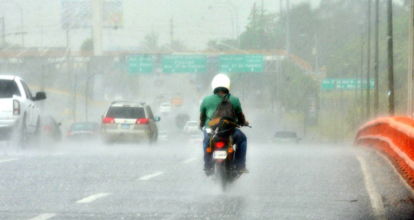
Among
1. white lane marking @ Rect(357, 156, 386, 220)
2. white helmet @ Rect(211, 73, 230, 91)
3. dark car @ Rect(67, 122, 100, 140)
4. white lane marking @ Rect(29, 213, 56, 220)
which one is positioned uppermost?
white helmet @ Rect(211, 73, 230, 91)

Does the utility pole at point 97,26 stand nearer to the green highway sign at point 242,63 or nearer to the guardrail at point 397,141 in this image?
the green highway sign at point 242,63

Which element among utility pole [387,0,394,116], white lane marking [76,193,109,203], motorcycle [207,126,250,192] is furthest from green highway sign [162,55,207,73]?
white lane marking [76,193,109,203]

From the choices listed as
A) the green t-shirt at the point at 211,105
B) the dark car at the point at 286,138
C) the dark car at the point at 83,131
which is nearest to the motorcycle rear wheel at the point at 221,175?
the green t-shirt at the point at 211,105

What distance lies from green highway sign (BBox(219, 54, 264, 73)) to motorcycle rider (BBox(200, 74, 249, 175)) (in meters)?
63.1

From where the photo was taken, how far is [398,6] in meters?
142

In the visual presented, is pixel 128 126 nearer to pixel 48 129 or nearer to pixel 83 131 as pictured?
pixel 48 129

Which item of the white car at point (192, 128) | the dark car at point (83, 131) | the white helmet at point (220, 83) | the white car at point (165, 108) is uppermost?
the white helmet at point (220, 83)

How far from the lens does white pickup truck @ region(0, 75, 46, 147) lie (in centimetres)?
2111

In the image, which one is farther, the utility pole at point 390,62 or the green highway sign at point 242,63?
the green highway sign at point 242,63

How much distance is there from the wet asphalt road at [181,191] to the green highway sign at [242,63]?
57733 millimetres

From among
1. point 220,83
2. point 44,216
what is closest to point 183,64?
point 220,83

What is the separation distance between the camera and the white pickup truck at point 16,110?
831 inches

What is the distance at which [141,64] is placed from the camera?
77375mm

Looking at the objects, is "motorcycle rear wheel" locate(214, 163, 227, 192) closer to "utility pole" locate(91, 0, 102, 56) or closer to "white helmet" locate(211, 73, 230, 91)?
"white helmet" locate(211, 73, 230, 91)
